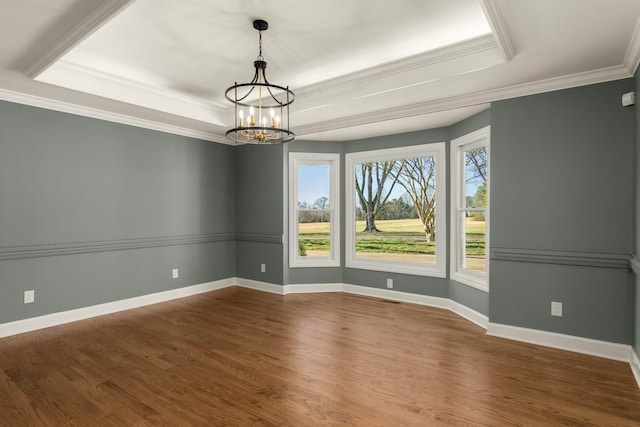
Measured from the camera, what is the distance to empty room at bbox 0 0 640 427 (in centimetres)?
245

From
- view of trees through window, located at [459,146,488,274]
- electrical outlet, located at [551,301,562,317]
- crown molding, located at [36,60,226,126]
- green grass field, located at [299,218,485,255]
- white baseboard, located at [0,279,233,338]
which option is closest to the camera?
electrical outlet, located at [551,301,562,317]

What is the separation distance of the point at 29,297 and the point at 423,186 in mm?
4913

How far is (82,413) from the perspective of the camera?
223 cm

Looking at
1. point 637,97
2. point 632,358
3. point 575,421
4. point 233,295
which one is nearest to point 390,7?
point 637,97

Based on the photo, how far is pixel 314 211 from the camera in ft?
18.2

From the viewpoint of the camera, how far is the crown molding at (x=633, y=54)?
8.11ft

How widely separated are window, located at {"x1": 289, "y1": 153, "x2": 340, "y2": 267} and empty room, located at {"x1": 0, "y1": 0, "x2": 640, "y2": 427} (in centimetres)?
4

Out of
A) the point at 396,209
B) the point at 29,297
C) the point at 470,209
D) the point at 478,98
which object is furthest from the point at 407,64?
the point at 29,297

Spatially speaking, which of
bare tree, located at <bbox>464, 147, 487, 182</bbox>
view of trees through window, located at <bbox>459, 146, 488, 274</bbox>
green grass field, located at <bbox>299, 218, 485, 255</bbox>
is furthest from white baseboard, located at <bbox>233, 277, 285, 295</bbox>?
bare tree, located at <bbox>464, 147, 487, 182</bbox>

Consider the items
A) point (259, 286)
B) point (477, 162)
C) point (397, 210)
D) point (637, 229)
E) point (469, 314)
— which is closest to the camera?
point (637, 229)

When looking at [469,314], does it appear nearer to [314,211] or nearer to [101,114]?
[314,211]

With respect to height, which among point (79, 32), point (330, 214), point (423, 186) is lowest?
point (330, 214)

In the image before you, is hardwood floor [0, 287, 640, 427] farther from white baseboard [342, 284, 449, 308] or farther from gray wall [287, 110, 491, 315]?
white baseboard [342, 284, 449, 308]

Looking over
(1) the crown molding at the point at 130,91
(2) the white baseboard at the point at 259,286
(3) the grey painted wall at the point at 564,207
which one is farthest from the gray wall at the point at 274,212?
(1) the crown molding at the point at 130,91
